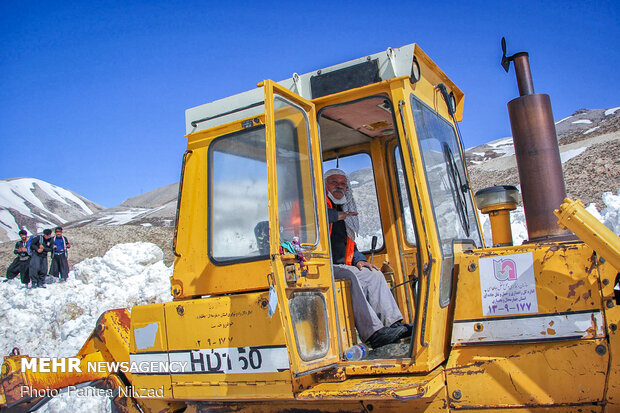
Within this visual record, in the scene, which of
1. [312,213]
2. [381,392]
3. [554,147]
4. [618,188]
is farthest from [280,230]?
[618,188]

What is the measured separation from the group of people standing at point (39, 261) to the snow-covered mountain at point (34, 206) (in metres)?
18.0

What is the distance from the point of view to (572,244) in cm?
301

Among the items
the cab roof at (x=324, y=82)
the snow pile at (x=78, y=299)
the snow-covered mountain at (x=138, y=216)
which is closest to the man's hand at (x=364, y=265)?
the cab roof at (x=324, y=82)

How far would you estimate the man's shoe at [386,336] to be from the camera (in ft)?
11.8

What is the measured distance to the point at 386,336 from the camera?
361 centimetres

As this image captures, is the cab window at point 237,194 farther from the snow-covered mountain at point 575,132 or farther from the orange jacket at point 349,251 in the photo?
the snow-covered mountain at point 575,132

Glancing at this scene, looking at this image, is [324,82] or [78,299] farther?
[78,299]

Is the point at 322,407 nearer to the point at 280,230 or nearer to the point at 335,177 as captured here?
the point at 280,230

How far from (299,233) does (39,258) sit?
1079cm

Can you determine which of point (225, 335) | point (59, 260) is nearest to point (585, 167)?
point (225, 335)

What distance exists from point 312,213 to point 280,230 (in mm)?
359

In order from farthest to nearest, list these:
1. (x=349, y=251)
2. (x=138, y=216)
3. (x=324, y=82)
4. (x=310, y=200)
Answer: (x=138, y=216) < (x=349, y=251) < (x=324, y=82) < (x=310, y=200)

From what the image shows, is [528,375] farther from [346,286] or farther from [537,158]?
[537,158]

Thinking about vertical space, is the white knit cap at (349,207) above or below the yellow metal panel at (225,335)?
above
